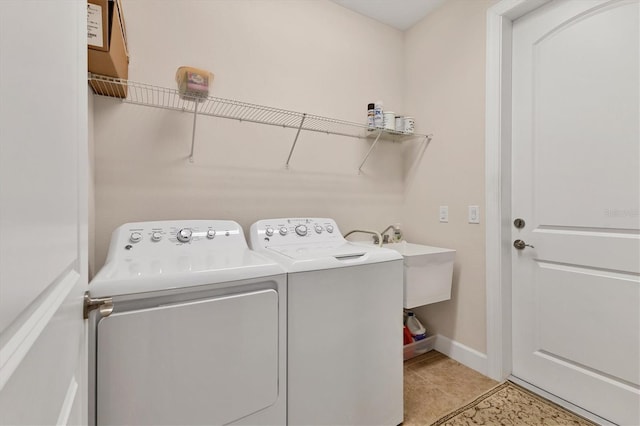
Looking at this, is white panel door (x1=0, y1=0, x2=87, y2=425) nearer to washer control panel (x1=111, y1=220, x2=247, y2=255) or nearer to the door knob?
washer control panel (x1=111, y1=220, x2=247, y2=255)

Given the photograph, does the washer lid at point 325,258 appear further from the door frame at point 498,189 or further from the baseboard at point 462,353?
the baseboard at point 462,353

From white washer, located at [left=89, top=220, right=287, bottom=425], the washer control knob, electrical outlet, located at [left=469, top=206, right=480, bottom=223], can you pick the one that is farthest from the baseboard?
the washer control knob

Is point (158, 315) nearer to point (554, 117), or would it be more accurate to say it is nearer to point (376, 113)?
point (376, 113)

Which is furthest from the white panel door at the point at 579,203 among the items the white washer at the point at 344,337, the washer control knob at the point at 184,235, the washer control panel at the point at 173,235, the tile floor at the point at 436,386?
the washer control knob at the point at 184,235

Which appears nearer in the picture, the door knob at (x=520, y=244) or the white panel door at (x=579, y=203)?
the white panel door at (x=579, y=203)

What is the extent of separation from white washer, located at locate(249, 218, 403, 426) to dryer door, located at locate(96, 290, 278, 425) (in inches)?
4.8

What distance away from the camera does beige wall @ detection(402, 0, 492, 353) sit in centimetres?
193

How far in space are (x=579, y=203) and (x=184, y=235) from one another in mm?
2106

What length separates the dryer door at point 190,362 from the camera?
0.86 m

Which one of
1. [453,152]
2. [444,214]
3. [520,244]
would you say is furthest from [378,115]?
[520,244]

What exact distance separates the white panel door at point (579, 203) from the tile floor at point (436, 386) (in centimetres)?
32

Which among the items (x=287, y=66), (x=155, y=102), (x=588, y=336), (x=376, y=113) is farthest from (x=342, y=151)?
(x=588, y=336)

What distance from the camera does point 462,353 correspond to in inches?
79.4

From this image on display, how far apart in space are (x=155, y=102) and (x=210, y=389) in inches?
59.3
